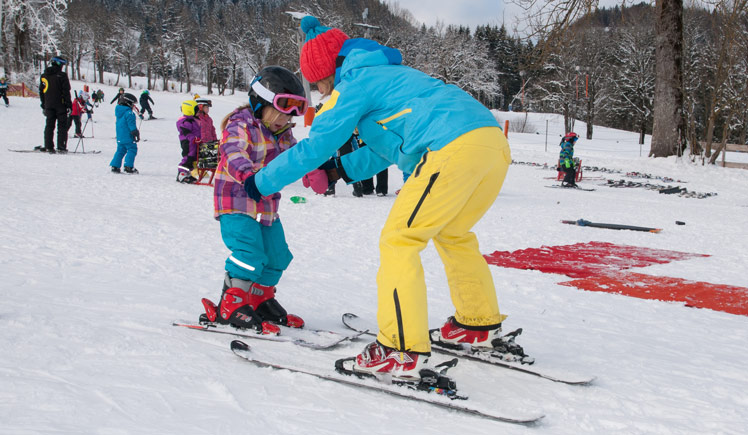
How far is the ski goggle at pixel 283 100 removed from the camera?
10.6ft

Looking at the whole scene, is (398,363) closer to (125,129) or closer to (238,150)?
(238,150)

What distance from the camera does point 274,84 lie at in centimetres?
325

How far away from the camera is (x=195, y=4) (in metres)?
131

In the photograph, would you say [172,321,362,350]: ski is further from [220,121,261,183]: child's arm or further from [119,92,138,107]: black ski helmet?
[119,92,138,107]: black ski helmet

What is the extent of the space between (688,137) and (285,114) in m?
19.6

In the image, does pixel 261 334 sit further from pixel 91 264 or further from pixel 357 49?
pixel 91 264

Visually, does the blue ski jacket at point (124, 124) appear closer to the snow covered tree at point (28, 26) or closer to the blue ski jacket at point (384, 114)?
the blue ski jacket at point (384, 114)

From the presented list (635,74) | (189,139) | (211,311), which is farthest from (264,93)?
(635,74)

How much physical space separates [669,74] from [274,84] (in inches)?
705

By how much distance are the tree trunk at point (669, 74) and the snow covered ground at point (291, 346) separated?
11.2 meters

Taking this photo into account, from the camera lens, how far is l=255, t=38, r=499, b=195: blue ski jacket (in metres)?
2.42

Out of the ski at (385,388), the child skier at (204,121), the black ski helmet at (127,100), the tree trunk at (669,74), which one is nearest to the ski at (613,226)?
the ski at (385,388)

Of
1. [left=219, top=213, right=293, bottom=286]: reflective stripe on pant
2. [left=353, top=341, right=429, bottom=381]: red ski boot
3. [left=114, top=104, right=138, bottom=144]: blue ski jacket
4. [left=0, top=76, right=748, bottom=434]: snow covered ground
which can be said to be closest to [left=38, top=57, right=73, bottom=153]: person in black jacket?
[left=114, top=104, right=138, bottom=144]: blue ski jacket

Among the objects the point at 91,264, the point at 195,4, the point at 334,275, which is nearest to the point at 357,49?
the point at 334,275
